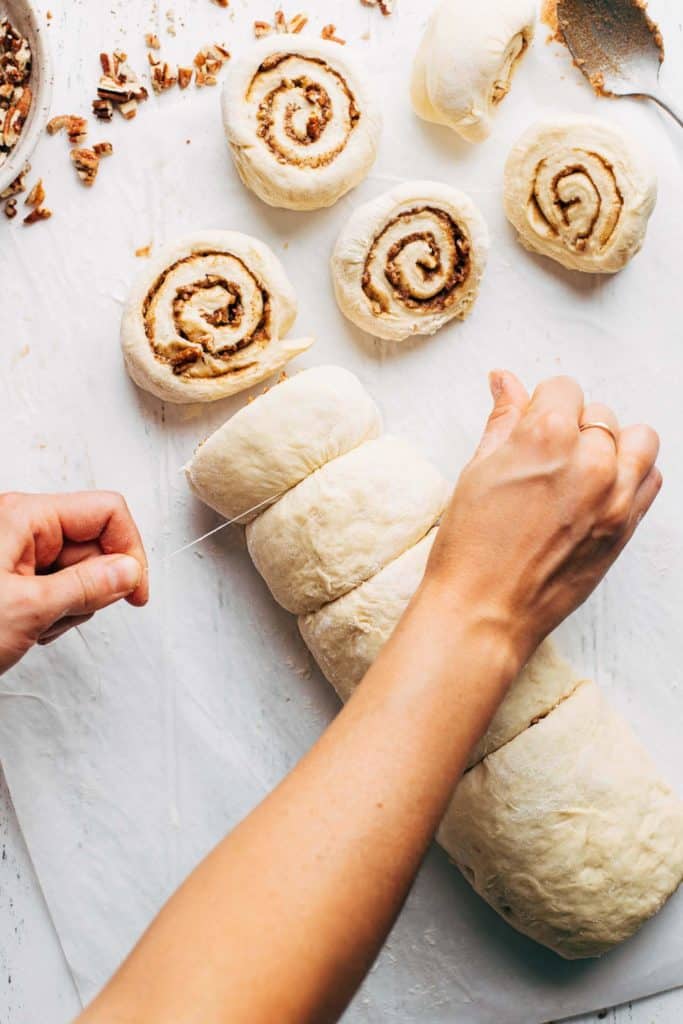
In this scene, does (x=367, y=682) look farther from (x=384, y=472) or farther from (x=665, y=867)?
(x=665, y=867)

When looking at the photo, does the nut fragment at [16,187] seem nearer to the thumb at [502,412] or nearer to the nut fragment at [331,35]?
the nut fragment at [331,35]

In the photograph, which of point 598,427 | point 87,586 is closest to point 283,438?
point 87,586

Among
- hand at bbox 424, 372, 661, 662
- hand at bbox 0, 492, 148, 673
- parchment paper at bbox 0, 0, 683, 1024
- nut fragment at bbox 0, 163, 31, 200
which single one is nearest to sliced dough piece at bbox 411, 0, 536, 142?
parchment paper at bbox 0, 0, 683, 1024

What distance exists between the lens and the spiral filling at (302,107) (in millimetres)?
1696

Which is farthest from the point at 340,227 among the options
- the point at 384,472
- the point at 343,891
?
the point at 343,891

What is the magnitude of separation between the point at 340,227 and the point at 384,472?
1.67 feet

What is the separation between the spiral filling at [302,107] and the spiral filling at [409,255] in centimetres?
17

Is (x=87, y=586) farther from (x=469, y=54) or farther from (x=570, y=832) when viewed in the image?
(x=469, y=54)

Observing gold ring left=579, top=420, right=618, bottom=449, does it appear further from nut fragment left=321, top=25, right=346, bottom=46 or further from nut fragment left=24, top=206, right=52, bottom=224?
nut fragment left=24, top=206, right=52, bottom=224

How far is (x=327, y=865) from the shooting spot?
103 centimetres

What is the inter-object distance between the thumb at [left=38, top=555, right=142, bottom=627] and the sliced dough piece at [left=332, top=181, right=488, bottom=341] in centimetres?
63

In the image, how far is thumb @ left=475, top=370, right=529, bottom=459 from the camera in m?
1.39

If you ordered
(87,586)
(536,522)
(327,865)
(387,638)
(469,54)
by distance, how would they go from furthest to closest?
(469,54) < (387,638) < (87,586) < (536,522) < (327,865)

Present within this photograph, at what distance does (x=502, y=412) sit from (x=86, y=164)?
92cm
